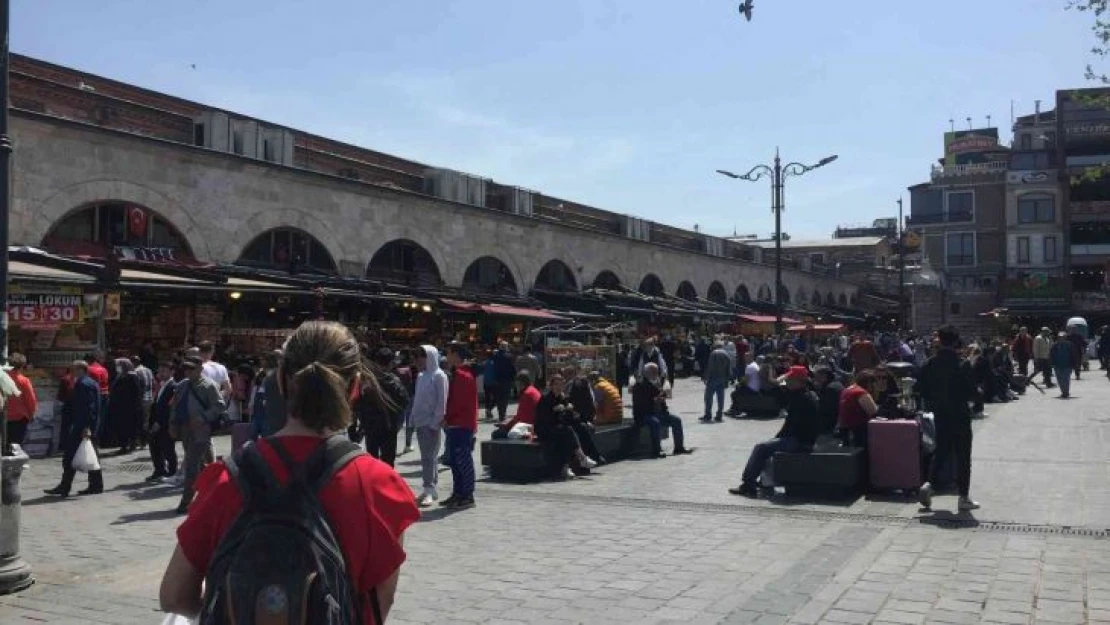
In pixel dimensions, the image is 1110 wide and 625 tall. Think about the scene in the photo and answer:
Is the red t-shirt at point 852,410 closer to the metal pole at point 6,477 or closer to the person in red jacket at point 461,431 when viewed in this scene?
the person in red jacket at point 461,431

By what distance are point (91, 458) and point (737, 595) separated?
25.3ft

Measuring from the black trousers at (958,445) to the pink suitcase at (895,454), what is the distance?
0.65 feet

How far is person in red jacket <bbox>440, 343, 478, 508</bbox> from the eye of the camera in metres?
9.91

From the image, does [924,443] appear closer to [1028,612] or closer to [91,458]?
[1028,612]

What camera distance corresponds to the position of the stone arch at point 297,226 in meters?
21.7

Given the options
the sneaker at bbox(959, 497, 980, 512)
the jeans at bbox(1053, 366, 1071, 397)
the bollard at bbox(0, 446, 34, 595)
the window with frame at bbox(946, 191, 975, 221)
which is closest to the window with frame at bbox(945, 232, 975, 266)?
the window with frame at bbox(946, 191, 975, 221)

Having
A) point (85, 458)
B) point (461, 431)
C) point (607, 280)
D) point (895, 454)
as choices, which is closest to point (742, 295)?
point (607, 280)

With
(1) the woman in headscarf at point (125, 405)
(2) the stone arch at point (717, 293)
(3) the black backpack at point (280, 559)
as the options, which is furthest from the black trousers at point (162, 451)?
(2) the stone arch at point (717, 293)

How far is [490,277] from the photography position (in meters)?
30.5

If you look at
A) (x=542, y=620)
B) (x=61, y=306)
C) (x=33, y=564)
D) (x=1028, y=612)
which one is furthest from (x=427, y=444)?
(x=61, y=306)

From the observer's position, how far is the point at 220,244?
20.9 m

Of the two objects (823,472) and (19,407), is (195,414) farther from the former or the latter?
(823,472)

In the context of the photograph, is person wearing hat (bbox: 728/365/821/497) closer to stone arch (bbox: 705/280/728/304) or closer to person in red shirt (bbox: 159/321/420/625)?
person in red shirt (bbox: 159/321/420/625)

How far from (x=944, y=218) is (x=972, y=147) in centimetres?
1093
